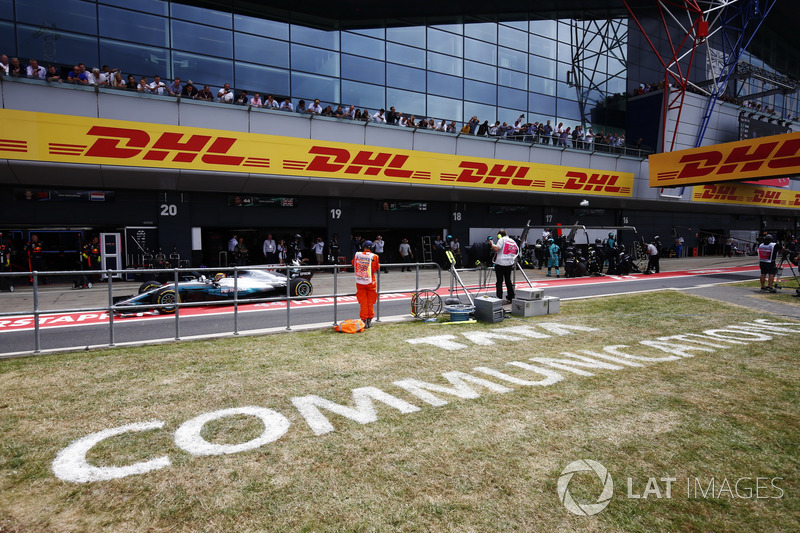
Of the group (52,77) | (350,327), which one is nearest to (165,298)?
(350,327)

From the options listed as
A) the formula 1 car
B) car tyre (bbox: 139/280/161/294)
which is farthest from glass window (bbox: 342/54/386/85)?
car tyre (bbox: 139/280/161/294)

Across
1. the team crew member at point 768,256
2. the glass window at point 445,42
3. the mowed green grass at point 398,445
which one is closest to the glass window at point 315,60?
the glass window at point 445,42

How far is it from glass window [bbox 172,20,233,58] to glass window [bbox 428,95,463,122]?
473 inches

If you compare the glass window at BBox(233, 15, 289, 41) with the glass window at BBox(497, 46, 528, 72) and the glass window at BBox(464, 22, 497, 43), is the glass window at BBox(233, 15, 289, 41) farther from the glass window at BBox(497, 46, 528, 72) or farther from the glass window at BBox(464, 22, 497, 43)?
the glass window at BBox(497, 46, 528, 72)

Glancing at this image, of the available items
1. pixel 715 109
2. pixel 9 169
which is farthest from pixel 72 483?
pixel 715 109

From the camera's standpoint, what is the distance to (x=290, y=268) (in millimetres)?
9461

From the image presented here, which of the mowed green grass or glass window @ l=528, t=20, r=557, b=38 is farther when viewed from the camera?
glass window @ l=528, t=20, r=557, b=38

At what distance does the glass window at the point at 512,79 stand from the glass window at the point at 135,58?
793 inches

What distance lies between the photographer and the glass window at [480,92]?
29.4 m

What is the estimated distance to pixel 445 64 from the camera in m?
28.7

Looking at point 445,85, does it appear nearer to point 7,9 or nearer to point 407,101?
point 407,101

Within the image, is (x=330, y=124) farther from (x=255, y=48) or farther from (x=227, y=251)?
(x=227, y=251)

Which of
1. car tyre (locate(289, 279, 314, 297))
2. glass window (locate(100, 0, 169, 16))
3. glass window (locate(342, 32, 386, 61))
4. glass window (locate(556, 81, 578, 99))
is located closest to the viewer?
car tyre (locate(289, 279, 314, 297))

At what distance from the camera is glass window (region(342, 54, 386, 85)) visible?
25.8 m
